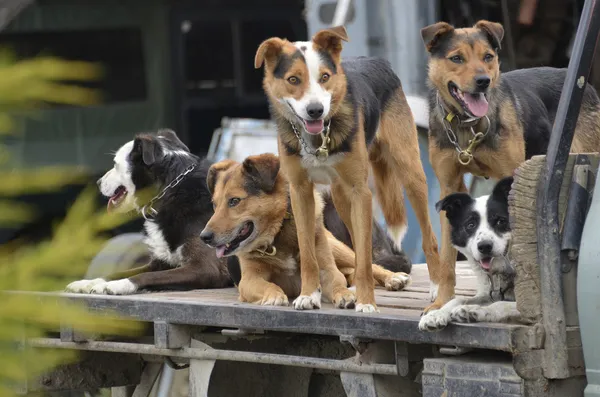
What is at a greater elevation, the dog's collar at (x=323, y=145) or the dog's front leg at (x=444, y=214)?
the dog's collar at (x=323, y=145)

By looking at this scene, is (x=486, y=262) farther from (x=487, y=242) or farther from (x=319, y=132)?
(x=319, y=132)

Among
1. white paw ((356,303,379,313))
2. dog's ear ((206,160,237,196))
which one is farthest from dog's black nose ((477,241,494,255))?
dog's ear ((206,160,237,196))

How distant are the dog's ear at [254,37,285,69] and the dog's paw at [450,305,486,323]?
5.44ft

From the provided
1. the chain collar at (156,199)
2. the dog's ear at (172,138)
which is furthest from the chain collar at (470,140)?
the dog's ear at (172,138)

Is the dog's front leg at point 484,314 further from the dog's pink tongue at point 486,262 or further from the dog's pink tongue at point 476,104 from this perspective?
the dog's pink tongue at point 476,104

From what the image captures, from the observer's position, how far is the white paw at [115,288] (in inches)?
209

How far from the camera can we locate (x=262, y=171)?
5.11 meters

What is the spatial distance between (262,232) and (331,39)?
1.00 metres

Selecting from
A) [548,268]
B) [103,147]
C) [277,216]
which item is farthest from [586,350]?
[103,147]

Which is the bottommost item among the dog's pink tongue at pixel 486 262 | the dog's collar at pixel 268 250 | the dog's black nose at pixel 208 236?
the dog's collar at pixel 268 250

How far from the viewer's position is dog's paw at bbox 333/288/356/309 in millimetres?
4574

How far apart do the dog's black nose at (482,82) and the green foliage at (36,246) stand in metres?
3.09

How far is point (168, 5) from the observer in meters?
11.1

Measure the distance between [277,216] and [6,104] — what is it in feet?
12.4
